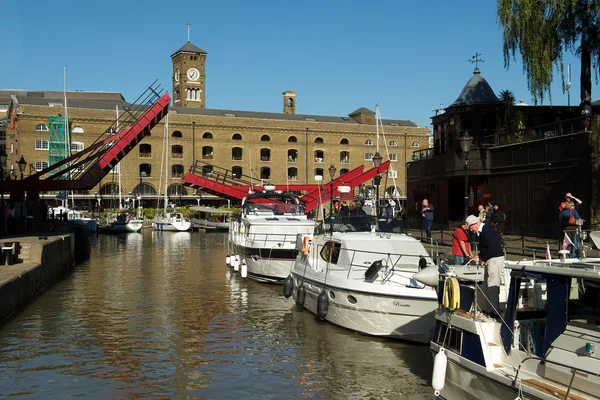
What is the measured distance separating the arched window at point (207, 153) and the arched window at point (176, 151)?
105 inches

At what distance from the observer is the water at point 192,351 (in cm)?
1159

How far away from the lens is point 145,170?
265 ft

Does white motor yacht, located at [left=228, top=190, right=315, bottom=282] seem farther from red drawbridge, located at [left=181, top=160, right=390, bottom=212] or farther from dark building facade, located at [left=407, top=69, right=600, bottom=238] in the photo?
red drawbridge, located at [left=181, top=160, right=390, bottom=212]

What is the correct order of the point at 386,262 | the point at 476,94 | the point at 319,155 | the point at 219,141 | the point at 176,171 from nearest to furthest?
the point at 386,262, the point at 476,94, the point at 176,171, the point at 219,141, the point at 319,155

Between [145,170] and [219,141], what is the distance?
919cm

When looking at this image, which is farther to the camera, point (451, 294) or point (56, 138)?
point (56, 138)

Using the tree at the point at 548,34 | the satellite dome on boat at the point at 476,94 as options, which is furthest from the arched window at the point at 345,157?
the tree at the point at 548,34

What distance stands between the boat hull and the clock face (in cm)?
10017

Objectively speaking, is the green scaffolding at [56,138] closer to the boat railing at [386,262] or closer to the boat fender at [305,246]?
the boat fender at [305,246]

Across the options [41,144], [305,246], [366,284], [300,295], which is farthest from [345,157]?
[366,284]

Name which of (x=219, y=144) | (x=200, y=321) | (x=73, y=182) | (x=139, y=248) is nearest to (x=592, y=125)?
(x=200, y=321)

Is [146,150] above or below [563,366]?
above

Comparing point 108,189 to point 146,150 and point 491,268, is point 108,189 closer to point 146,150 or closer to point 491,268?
point 146,150

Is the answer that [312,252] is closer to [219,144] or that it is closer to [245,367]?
[245,367]
